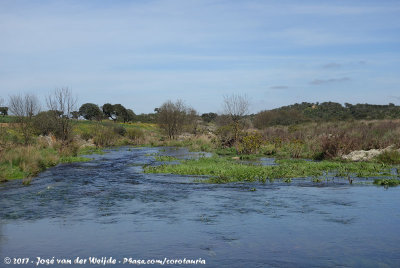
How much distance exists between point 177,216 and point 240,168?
11.3 metres

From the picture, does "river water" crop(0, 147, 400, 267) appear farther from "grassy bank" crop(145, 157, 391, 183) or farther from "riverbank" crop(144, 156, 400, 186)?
"grassy bank" crop(145, 157, 391, 183)

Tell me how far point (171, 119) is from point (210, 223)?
55.3 meters

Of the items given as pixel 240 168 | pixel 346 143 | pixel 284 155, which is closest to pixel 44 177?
pixel 240 168

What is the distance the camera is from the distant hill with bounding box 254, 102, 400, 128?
82.3 m

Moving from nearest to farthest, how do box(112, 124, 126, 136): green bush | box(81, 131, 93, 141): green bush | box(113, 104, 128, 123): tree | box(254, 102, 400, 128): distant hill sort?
box(81, 131, 93, 141): green bush < box(112, 124, 126, 136): green bush < box(254, 102, 400, 128): distant hill < box(113, 104, 128, 123): tree

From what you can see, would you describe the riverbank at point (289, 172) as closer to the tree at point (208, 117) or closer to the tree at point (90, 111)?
the tree at point (90, 111)

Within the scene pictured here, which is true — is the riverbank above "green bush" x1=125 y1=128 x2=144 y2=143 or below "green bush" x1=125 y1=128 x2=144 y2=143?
below

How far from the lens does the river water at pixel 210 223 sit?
10336 millimetres

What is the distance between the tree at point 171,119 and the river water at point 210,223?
4745cm

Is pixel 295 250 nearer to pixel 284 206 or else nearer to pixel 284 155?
pixel 284 206

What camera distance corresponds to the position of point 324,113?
4257 inches

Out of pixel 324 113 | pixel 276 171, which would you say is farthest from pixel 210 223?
pixel 324 113

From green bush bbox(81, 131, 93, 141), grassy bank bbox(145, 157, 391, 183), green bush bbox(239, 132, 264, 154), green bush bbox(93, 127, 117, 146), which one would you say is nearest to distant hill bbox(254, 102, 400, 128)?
green bush bbox(93, 127, 117, 146)

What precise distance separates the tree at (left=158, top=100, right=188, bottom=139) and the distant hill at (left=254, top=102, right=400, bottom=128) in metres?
18.4
